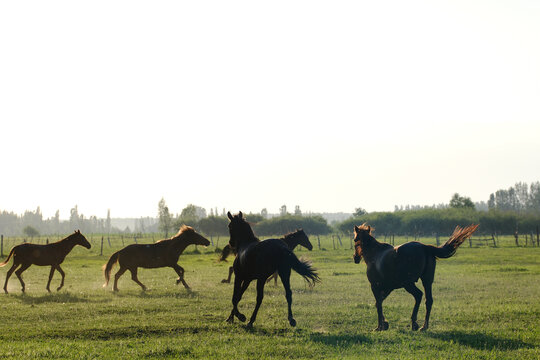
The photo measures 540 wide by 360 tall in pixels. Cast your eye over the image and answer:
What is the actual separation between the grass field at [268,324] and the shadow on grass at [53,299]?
31mm

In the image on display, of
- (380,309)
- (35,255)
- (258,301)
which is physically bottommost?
(380,309)

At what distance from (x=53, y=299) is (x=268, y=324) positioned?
834cm

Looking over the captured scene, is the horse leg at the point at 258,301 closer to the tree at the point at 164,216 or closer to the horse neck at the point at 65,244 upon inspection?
the horse neck at the point at 65,244

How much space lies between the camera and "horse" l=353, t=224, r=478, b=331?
11.1m

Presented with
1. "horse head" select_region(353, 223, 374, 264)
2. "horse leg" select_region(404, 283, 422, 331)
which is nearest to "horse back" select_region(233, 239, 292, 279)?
"horse head" select_region(353, 223, 374, 264)

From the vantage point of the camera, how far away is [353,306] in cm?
1438

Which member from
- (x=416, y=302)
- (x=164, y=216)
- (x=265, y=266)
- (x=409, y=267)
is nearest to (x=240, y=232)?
(x=265, y=266)

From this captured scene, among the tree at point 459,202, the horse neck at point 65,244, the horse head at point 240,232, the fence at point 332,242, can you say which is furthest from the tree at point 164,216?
the horse head at point 240,232

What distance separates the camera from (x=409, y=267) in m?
11.2

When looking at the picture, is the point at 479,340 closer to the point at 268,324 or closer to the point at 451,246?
the point at 451,246

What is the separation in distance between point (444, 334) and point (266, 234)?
339 ft

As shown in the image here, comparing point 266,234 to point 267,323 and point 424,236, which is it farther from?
point 267,323

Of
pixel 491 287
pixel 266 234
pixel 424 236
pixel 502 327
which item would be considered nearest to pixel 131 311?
pixel 502 327

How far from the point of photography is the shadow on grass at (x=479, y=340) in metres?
9.44
